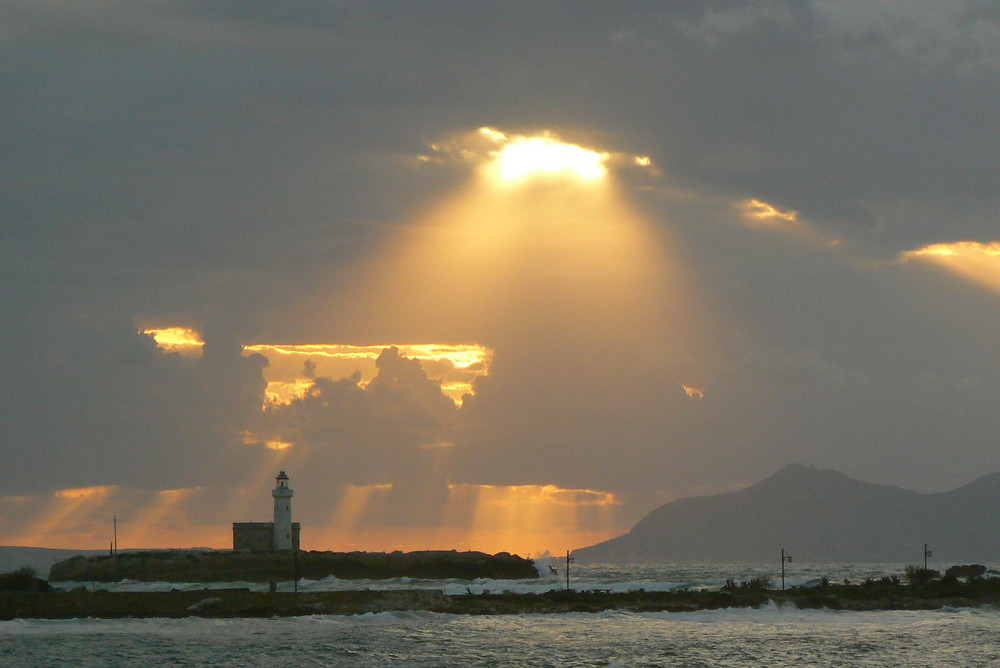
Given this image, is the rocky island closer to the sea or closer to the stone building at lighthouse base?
the stone building at lighthouse base

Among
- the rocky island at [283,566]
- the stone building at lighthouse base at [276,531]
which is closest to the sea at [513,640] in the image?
the rocky island at [283,566]

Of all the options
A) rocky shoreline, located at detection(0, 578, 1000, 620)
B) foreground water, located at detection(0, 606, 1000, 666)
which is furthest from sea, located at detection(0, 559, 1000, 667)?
rocky shoreline, located at detection(0, 578, 1000, 620)

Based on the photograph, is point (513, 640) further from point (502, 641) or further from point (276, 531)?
point (276, 531)

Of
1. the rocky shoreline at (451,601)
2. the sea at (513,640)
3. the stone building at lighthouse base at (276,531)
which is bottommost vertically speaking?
the sea at (513,640)

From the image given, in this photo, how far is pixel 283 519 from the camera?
129500 mm

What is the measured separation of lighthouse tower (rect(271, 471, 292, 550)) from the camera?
418 ft

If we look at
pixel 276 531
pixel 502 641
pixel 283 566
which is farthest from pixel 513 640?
pixel 276 531

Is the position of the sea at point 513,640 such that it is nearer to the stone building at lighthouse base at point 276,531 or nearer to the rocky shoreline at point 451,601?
the rocky shoreline at point 451,601

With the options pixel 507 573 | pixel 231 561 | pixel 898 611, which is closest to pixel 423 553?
pixel 507 573

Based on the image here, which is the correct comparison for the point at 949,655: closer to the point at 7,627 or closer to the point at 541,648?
the point at 541,648

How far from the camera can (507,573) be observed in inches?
5487

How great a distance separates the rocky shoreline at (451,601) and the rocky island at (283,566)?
38091 millimetres

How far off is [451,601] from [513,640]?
15.3m

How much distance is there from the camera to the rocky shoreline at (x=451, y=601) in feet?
242
